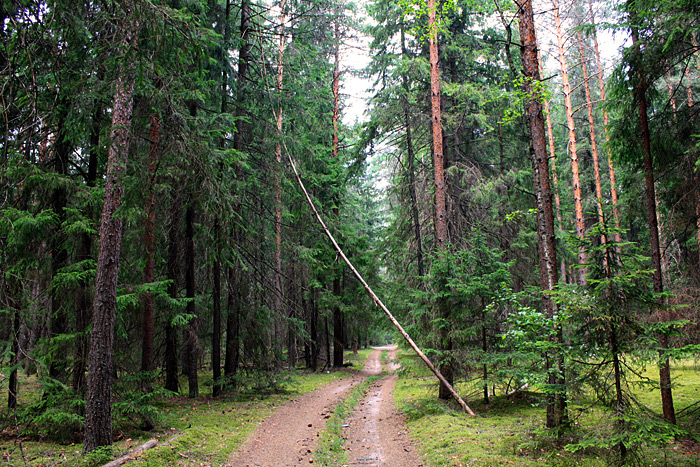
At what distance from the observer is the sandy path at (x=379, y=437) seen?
708 cm

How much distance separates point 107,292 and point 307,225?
10820mm

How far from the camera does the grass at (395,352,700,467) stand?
5844 millimetres

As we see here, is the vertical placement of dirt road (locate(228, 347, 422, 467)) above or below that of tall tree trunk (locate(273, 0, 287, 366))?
below

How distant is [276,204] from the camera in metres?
14.0

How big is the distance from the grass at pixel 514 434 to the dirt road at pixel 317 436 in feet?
1.55

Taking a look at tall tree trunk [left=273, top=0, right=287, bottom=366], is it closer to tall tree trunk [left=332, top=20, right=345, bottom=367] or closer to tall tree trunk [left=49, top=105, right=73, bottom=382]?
tall tree trunk [left=332, top=20, right=345, bottom=367]

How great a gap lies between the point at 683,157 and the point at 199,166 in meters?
9.30

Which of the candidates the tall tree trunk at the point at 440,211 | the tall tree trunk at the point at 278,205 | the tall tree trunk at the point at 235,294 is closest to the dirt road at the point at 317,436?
the tall tree trunk at the point at 440,211

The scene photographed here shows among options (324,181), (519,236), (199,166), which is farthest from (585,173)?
(199,166)

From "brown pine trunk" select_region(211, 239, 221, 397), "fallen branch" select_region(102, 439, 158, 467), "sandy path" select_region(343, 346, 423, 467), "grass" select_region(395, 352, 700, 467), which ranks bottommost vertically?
"sandy path" select_region(343, 346, 423, 467)

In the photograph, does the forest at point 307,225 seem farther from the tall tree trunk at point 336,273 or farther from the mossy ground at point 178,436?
the tall tree trunk at point 336,273

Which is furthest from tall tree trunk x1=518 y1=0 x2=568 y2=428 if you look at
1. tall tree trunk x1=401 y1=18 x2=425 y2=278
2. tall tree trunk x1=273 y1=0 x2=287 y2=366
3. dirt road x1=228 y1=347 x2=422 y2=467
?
tall tree trunk x1=401 y1=18 x2=425 y2=278

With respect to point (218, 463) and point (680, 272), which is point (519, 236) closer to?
point (680, 272)

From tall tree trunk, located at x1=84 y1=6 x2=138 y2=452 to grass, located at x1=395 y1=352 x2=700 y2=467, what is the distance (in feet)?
17.8
